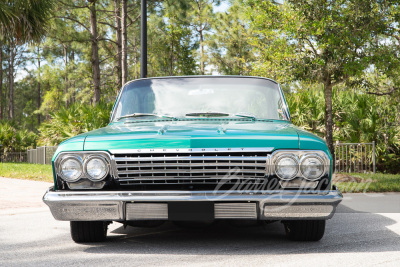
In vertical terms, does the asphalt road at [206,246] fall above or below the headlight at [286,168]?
below

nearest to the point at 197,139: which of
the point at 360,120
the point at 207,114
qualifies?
the point at 207,114

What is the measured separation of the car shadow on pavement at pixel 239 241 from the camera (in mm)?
4562

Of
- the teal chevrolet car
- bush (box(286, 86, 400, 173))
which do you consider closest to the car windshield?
the teal chevrolet car

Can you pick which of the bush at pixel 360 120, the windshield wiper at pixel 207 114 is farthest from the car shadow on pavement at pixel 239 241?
the bush at pixel 360 120

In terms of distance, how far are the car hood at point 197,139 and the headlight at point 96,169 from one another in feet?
0.32

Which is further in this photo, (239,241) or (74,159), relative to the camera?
(239,241)

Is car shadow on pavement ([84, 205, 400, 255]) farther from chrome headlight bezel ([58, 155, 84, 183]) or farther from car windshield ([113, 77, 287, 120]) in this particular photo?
car windshield ([113, 77, 287, 120])

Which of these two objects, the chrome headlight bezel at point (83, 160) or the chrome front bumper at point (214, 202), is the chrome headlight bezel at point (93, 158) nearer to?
the chrome headlight bezel at point (83, 160)

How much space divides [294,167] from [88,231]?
196 cm

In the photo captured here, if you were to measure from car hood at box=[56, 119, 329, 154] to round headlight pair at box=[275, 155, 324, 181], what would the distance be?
3.7 inches

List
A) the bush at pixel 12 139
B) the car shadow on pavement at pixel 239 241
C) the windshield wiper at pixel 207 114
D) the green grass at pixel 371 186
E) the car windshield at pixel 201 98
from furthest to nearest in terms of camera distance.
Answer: the bush at pixel 12 139
the green grass at pixel 371 186
the car windshield at pixel 201 98
the windshield wiper at pixel 207 114
the car shadow on pavement at pixel 239 241

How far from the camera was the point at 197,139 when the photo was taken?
4156 mm

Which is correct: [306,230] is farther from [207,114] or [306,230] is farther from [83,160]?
[83,160]

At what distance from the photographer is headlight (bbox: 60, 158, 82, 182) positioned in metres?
4.23
